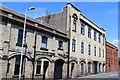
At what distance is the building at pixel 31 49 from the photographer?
55.7 ft

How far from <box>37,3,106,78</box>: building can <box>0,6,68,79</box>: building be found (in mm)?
2152

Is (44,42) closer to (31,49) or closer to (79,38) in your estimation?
(31,49)

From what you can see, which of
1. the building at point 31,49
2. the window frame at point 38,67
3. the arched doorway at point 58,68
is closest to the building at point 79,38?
the arched doorway at point 58,68

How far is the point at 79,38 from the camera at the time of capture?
100 ft

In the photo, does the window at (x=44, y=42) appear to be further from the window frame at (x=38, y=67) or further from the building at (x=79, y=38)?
the building at (x=79, y=38)

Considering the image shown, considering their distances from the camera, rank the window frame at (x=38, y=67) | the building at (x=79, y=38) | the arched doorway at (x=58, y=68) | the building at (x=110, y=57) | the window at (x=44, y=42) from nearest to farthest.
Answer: the window frame at (x=38, y=67) < the window at (x=44, y=42) < the arched doorway at (x=58, y=68) < the building at (x=79, y=38) < the building at (x=110, y=57)

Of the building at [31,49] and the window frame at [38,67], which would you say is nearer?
the building at [31,49]

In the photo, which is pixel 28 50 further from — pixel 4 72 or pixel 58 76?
pixel 58 76

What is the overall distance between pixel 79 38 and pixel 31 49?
41.4ft

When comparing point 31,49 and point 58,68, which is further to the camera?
point 58,68

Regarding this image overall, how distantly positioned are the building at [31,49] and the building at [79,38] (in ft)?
7.06

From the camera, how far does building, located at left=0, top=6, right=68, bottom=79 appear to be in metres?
17.0

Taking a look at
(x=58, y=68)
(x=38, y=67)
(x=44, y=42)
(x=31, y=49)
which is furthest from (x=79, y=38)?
(x=31, y=49)

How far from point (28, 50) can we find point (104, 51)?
1147 inches
